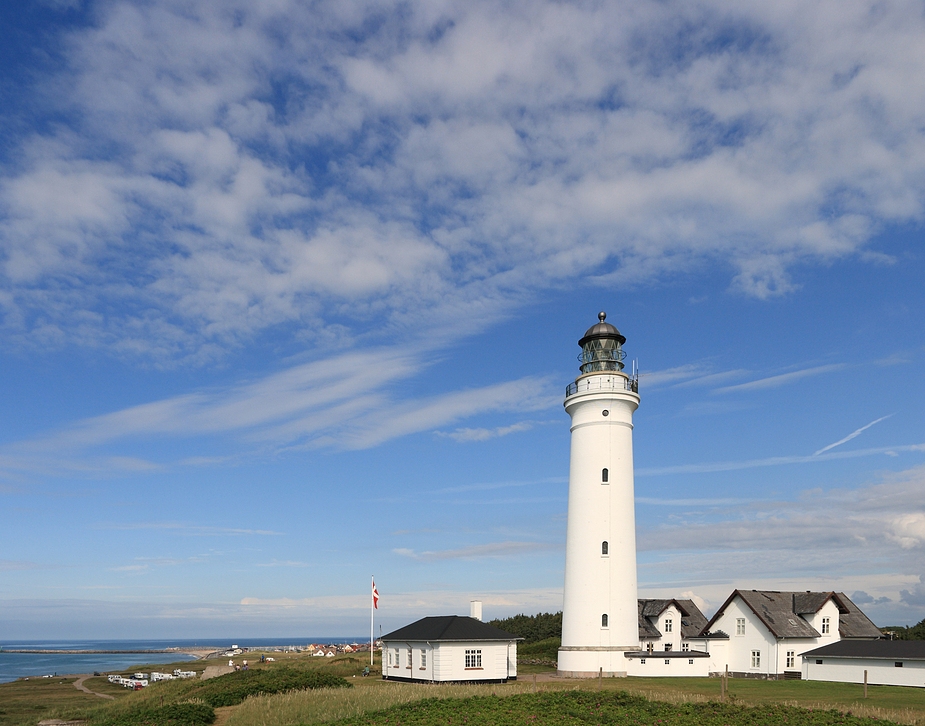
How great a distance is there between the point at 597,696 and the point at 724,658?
22.0m

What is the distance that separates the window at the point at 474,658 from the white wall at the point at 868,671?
17969 mm

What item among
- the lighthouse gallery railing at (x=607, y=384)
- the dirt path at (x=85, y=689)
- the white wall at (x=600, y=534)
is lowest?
the dirt path at (x=85, y=689)

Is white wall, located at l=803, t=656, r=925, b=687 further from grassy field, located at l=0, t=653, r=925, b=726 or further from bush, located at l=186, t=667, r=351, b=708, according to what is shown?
bush, located at l=186, t=667, r=351, b=708

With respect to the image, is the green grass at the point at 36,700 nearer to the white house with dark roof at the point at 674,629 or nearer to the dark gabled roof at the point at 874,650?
the white house with dark roof at the point at 674,629

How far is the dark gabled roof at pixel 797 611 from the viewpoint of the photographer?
139 ft

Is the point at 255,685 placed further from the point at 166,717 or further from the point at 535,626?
the point at 535,626

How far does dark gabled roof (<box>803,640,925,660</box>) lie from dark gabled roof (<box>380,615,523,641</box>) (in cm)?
1669

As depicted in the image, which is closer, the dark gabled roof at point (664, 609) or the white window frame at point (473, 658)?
the white window frame at point (473, 658)

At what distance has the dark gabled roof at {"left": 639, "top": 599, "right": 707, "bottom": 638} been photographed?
1882 inches

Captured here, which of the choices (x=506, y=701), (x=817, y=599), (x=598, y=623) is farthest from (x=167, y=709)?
(x=817, y=599)

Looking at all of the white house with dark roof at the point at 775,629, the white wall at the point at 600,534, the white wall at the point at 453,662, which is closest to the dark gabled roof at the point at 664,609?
the white house with dark roof at the point at 775,629

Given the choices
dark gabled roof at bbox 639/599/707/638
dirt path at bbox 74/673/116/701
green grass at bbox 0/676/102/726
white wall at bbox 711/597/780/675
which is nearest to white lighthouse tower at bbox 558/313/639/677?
white wall at bbox 711/597/780/675

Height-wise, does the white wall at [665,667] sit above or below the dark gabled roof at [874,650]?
below

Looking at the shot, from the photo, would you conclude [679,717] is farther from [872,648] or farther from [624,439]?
[872,648]
